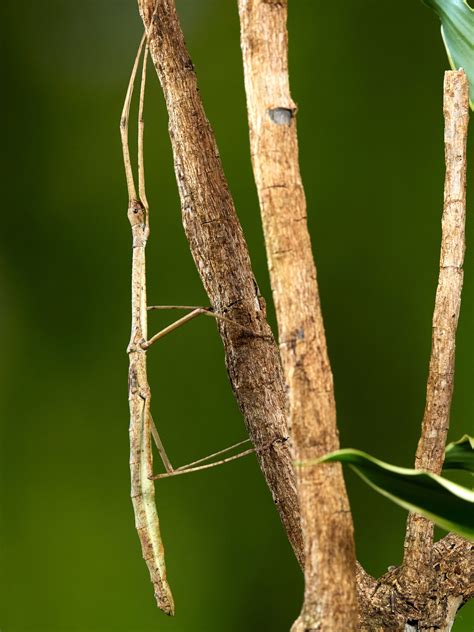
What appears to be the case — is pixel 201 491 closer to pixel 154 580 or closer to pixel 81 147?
pixel 154 580

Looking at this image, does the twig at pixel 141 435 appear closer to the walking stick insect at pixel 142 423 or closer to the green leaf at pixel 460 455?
the walking stick insect at pixel 142 423

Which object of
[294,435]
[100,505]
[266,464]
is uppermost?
[294,435]

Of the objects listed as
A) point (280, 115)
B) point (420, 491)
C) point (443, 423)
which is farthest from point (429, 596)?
point (280, 115)

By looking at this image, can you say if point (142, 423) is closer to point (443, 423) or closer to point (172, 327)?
point (172, 327)

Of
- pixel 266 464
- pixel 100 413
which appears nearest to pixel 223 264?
pixel 266 464

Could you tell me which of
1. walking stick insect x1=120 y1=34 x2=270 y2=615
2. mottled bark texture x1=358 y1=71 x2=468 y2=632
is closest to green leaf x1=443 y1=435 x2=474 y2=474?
mottled bark texture x1=358 y1=71 x2=468 y2=632

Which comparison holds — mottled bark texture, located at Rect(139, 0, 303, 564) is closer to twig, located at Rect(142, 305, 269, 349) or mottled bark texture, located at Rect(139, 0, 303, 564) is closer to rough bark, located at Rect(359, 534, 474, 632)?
twig, located at Rect(142, 305, 269, 349)
